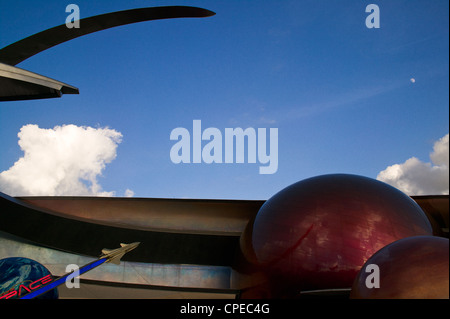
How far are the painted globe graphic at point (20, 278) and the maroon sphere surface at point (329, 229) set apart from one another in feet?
15.0

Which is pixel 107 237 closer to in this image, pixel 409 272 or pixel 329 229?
pixel 329 229

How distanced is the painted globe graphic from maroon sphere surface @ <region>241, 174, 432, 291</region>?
458 centimetres

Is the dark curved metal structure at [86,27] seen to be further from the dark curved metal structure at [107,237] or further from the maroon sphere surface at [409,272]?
the maroon sphere surface at [409,272]

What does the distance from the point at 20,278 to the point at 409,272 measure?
20.3ft

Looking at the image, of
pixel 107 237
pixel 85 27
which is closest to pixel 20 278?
pixel 107 237

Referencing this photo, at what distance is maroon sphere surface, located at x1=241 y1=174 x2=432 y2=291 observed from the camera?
6965 mm

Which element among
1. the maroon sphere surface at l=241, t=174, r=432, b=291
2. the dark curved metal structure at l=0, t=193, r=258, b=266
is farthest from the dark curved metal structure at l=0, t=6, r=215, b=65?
the maroon sphere surface at l=241, t=174, r=432, b=291

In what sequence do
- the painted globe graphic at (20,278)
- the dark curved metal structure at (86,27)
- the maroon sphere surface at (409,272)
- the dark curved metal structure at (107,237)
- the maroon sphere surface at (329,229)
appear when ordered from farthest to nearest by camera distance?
the dark curved metal structure at (86,27)
the dark curved metal structure at (107,237)
the maroon sphere surface at (329,229)
the painted globe graphic at (20,278)
the maroon sphere surface at (409,272)

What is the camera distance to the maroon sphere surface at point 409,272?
367 cm

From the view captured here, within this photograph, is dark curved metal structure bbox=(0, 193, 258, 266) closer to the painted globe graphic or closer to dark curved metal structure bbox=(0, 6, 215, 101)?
dark curved metal structure bbox=(0, 6, 215, 101)

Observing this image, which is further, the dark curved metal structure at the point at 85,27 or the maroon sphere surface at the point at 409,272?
the dark curved metal structure at the point at 85,27

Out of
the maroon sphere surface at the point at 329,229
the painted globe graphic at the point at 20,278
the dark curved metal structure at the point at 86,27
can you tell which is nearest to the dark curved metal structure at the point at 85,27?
the dark curved metal structure at the point at 86,27

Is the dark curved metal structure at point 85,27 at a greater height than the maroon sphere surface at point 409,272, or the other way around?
the dark curved metal structure at point 85,27
